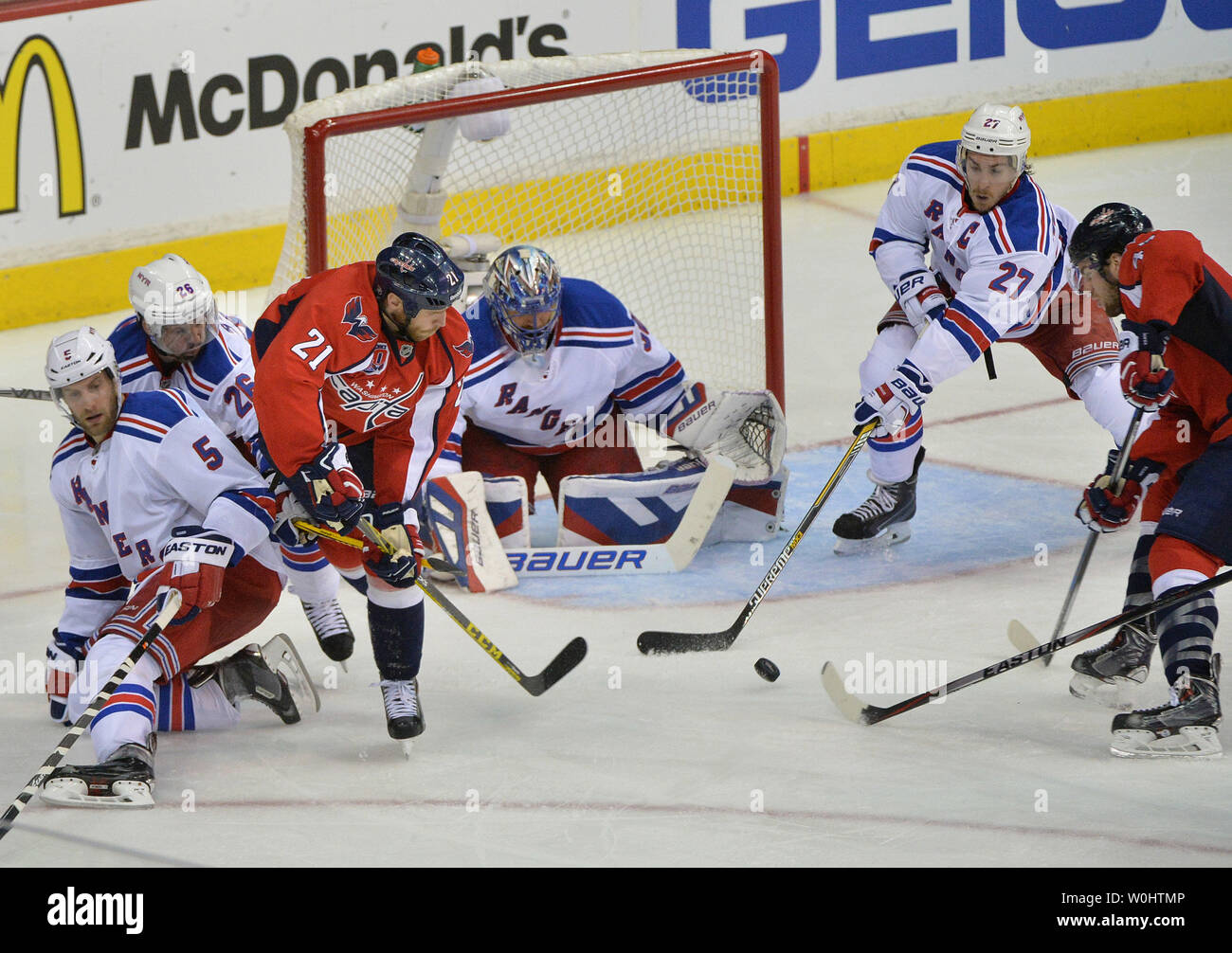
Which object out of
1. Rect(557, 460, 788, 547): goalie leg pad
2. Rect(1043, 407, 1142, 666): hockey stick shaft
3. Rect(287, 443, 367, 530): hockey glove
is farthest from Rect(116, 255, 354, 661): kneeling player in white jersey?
Rect(1043, 407, 1142, 666): hockey stick shaft

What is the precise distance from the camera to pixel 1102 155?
350 inches

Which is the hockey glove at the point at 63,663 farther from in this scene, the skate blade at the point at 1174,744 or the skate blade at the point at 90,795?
the skate blade at the point at 1174,744

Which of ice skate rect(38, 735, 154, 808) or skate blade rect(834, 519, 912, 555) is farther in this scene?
skate blade rect(834, 519, 912, 555)

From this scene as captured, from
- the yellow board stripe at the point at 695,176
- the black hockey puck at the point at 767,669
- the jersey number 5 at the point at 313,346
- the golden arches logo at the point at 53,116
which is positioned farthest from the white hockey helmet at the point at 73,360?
the golden arches logo at the point at 53,116

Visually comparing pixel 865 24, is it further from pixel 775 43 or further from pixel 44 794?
pixel 44 794

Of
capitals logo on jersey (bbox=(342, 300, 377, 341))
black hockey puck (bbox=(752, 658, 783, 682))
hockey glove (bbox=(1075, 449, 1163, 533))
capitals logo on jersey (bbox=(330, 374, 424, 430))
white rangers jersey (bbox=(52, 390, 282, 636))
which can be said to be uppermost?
capitals logo on jersey (bbox=(342, 300, 377, 341))

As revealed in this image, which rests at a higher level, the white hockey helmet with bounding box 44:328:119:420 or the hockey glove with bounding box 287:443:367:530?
the white hockey helmet with bounding box 44:328:119:420

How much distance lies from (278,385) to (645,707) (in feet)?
3.55

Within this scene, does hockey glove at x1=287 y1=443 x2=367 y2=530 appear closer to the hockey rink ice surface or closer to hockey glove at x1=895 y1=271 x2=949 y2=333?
the hockey rink ice surface

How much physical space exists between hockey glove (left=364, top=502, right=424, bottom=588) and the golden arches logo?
137 inches

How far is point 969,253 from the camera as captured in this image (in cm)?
486

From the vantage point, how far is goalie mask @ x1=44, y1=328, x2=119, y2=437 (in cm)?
379
